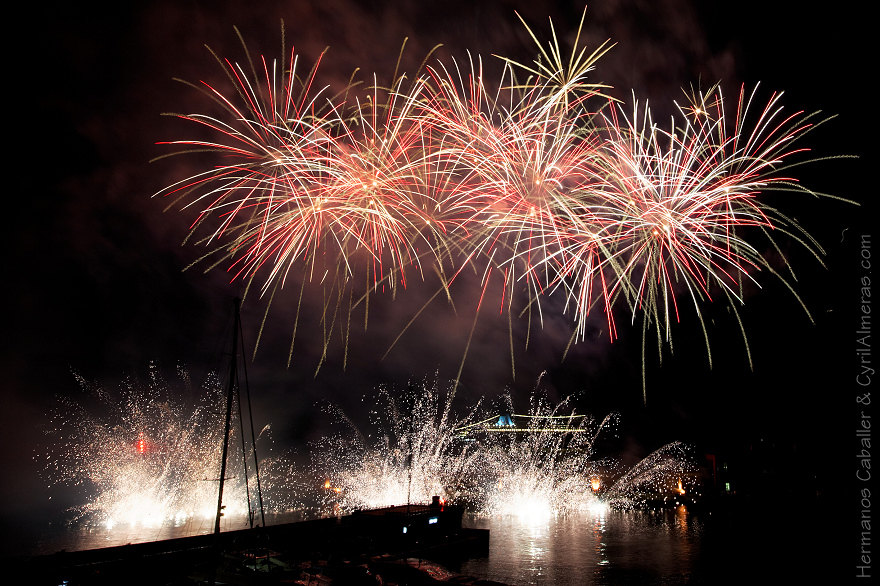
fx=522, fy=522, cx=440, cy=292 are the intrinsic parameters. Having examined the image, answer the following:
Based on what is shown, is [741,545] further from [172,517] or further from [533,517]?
[172,517]

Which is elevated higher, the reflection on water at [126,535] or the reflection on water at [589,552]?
the reflection on water at [589,552]

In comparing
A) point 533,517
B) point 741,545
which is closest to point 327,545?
point 741,545

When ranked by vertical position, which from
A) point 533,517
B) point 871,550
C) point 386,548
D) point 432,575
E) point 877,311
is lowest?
point 533,517

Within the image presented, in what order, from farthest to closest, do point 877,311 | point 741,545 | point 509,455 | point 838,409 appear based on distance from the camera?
point 509,455 → point 741,545 → point 838,409 → point 877,311

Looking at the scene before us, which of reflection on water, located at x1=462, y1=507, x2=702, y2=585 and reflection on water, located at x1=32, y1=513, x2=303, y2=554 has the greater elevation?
reflection on water, located at x1=462, y1=507, x2=702, y2=585

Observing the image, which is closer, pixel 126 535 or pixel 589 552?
pixel 589 552

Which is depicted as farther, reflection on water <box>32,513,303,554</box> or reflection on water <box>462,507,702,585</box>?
reflection on water <box>32,513,303,554</box>

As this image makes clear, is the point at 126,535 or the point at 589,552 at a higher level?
the point at 589,552

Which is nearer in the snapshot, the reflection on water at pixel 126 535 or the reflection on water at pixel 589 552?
the reflection on water at pixel 589 552
